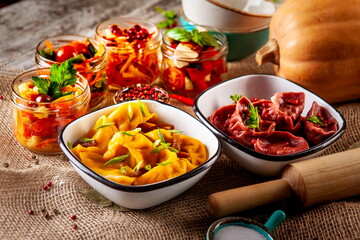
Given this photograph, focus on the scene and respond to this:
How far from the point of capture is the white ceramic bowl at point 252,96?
2.50 m

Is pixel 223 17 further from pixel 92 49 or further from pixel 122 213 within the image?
pixel 122 213

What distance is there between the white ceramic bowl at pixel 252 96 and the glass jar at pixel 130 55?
62 cm

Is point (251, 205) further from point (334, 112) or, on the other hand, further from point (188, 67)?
point (188, 67)

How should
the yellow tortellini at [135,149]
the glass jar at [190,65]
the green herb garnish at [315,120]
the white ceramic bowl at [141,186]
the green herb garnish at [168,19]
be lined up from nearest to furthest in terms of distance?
1. the white ceramic bowl at [141,186]
2. the yellow tortellini at [135,149]
3. the green herb garnish at [315,120]
4. the glass jar at [190,65]
5. the green herb garnish at [168,19]

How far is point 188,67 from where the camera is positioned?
3312 mm

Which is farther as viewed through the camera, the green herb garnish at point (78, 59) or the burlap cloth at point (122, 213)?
the green herb garnish at point (78, 59)

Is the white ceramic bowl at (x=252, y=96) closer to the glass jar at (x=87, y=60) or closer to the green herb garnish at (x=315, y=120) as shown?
the green herb garnish at (x=315, y=120)

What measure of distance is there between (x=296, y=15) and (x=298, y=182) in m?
1.35

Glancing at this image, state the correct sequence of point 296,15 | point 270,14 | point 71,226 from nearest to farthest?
point 71,226
point 296,15
point 270,14

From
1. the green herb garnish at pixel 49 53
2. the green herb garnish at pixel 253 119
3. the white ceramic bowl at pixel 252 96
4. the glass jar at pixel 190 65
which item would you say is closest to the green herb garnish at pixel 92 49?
the green herb garnish at pixel 49 53

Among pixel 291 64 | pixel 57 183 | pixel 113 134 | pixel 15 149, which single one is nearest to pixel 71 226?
pixel 57 183

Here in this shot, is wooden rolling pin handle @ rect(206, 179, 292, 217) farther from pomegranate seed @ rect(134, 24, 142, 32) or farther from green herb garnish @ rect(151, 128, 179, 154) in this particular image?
pomegranate seed @ rect(134, 24, 142, 32)

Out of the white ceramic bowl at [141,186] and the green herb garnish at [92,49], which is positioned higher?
the green herb garnish at [92,49]

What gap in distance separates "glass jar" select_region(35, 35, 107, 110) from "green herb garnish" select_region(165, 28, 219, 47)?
1.66 ft
